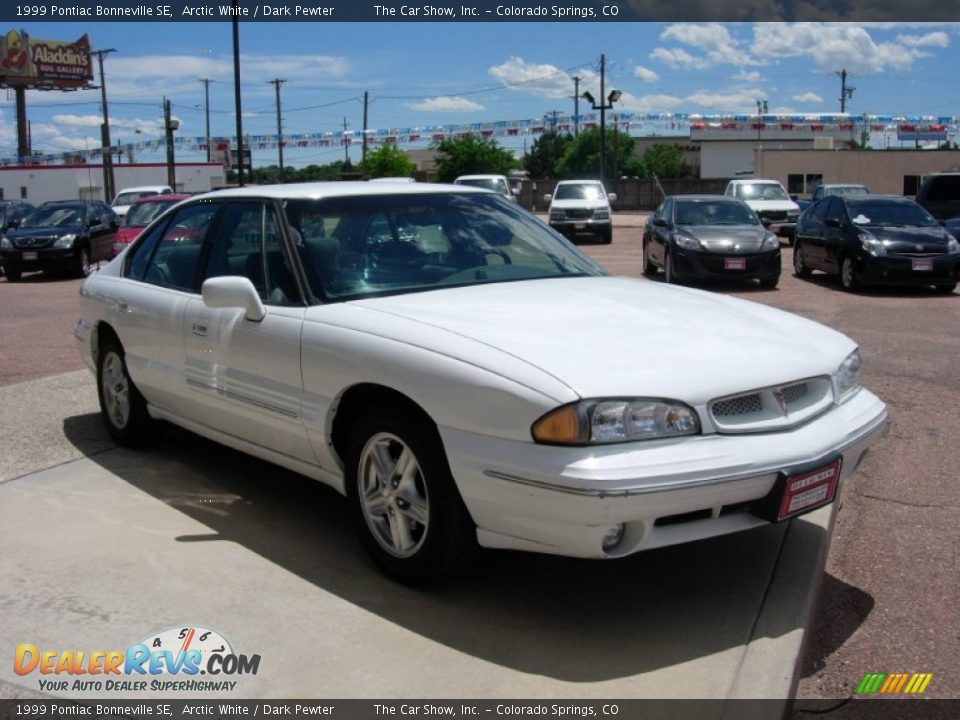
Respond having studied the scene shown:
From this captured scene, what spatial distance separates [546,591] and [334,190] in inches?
87.0

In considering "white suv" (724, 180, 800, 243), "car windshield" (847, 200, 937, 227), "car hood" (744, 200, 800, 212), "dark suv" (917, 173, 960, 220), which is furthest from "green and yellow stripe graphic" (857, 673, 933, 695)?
"car hood" (744, 200, 800, 212)

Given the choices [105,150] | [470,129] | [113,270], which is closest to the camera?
[113,270]

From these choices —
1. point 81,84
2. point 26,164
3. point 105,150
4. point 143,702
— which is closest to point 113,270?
point 143,702

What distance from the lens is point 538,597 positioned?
397 cm

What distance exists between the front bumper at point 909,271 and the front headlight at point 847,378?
10734 millimetres

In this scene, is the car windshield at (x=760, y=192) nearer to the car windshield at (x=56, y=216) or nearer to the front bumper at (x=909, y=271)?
the front bumper at (x=909, y=271)

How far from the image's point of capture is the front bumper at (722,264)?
48.7 feet

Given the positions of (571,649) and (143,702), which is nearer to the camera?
(143,702)

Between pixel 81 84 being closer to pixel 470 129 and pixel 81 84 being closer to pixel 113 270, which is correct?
pixel 470 129

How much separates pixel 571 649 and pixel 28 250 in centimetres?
1885

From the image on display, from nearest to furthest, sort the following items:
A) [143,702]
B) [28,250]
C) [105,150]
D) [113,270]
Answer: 1. [143,702]
2. [113,270]
3. [28,250]
4. [105,150]

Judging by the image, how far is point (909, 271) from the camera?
1425 centimetres

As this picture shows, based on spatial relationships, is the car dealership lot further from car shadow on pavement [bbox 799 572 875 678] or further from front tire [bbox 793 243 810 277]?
front tire [bbox 793 243 810 277]

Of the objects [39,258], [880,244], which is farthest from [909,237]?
[39,258]
